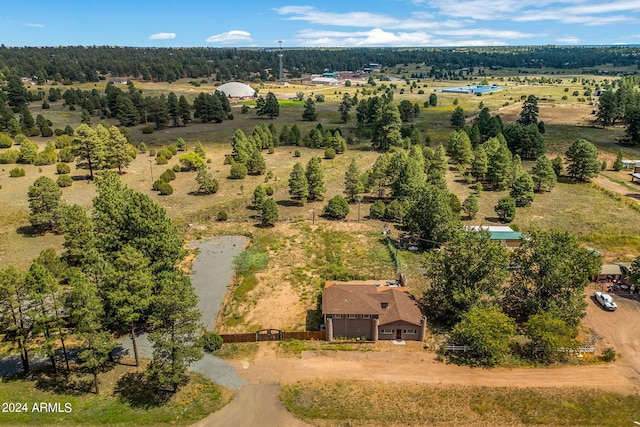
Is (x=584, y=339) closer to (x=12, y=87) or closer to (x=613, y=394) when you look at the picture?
(x=613, y=394)

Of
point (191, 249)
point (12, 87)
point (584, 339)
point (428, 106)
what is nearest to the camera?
point (584, 339)

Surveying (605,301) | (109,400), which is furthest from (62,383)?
(605,301)

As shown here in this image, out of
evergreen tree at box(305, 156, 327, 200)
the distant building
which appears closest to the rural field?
evergreen tree at box(305, 156, 327, 200)

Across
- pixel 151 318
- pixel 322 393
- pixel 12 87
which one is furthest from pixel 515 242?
pixel 12 87

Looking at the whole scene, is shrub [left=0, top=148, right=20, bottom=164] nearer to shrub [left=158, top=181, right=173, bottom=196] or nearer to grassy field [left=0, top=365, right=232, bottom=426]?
shrub [left=158, top=181, right=173, bottom=196]

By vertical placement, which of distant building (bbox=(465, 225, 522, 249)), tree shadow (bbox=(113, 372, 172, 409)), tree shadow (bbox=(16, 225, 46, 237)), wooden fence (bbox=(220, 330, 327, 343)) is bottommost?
tree shadow (bbox=(113, 372, 172, 409))

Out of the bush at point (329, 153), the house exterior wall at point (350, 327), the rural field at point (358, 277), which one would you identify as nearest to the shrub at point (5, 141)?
the rural field at point (358, 277)
